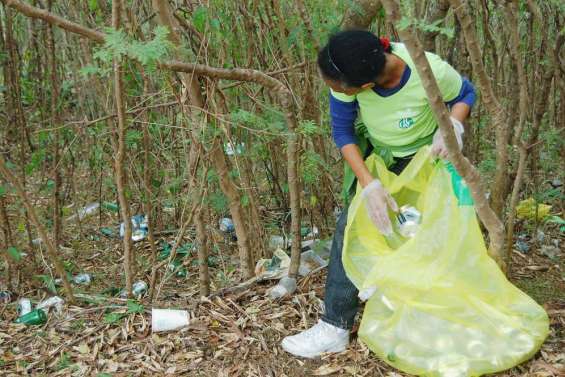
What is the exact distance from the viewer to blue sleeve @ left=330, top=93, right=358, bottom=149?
1.94 metres

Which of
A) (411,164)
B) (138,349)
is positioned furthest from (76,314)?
(411,164)

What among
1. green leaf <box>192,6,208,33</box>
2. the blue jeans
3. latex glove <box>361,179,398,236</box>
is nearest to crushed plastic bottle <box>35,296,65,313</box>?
the blue jeans

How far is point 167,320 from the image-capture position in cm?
218

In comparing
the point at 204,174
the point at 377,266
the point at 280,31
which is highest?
the point at 280,31

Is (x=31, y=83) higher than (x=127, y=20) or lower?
lower

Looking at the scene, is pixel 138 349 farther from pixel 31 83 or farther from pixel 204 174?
pixel 31 83

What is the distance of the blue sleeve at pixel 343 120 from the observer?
1.94 meters

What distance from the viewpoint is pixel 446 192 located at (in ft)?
5.98

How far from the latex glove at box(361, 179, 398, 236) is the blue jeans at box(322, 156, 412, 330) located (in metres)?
0.15

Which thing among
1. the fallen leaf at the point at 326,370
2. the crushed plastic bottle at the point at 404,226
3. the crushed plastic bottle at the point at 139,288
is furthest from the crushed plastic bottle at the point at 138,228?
the crushed plastic bottle at the point at 404,226

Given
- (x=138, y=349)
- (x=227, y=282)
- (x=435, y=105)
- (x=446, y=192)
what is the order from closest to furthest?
(x=435, y=105) < (x=446, y=192) < (x=138, y=349) < (x=227, y=282)

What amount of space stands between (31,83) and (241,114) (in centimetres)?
164

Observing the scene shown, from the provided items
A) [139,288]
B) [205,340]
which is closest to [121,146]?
[205,340]

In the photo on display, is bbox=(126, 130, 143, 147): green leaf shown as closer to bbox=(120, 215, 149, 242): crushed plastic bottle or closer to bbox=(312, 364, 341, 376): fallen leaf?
bbox=(120, 215, 149, 242): crushed plastic bottle
